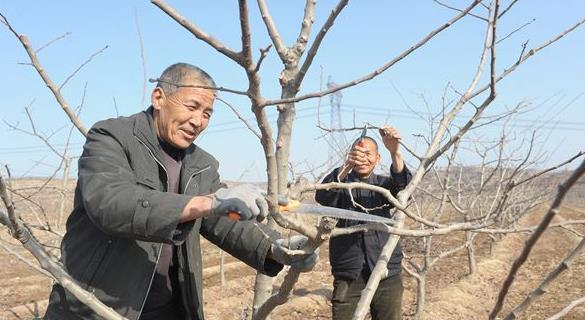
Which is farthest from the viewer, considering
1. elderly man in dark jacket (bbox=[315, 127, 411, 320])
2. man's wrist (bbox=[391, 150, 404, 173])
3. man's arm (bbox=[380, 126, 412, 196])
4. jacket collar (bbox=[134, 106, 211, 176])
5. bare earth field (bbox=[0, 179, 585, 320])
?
bare earth field (bbox=[0, 179, 585, 320])

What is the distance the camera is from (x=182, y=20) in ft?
3.15

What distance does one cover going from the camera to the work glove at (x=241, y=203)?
4.09 ft

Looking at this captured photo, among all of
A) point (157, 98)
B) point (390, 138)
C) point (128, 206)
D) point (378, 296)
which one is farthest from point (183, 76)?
point (378, 296)

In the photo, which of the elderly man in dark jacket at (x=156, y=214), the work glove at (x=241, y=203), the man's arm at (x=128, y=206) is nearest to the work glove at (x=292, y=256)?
the elderly man in dark jacket at (x=156, y=214)

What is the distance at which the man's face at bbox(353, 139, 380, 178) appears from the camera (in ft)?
11.7

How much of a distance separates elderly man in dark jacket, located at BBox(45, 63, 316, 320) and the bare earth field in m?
3.48

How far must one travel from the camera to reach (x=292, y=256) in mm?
1497

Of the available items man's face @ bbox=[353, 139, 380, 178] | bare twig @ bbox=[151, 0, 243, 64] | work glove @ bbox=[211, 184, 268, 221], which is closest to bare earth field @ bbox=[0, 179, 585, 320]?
man's face @ bbox=[353, 139, 380, 178]

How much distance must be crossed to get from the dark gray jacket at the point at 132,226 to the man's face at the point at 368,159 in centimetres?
176

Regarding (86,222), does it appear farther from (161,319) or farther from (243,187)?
(243,187)

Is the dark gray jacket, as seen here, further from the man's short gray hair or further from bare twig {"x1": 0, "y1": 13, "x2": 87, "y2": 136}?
bare twig {"x1": 0, "y1": 13, "x2": 87, "y2": 136}

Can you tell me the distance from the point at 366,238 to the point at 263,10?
8.10ft

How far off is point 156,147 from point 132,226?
1.47ft

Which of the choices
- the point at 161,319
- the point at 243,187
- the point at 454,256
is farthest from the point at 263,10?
the point at 454,256
